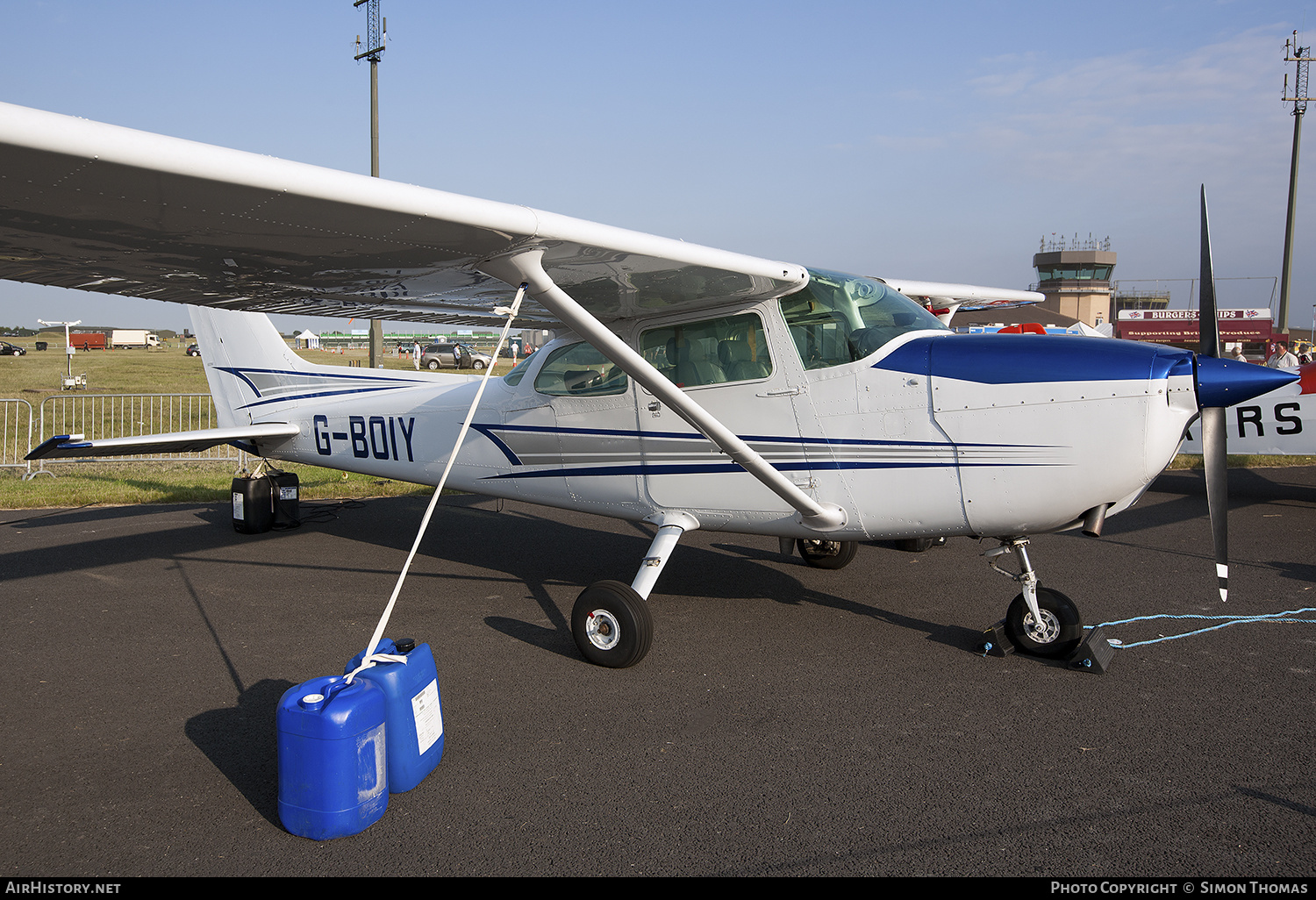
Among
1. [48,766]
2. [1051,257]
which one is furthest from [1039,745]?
[1051,257]

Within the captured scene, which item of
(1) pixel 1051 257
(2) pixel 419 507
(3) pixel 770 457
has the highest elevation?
(1) pixel 1051 257

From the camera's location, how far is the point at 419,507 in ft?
32.3

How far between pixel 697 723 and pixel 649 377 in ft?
6.10

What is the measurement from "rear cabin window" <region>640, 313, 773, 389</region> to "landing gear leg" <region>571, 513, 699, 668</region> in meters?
1.24

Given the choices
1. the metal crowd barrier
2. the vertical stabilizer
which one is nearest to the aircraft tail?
the vertical stabilizer

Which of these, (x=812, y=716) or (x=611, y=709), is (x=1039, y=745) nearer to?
(x=812, y=716)

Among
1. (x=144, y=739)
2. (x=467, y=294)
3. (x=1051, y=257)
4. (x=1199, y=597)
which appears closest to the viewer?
(x=144, y=739)

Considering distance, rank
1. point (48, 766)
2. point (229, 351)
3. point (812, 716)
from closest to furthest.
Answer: point (48, 766) < point (812, 716) < point (229, 351)

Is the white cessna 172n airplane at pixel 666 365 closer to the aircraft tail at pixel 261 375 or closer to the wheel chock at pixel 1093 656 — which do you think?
the wheel chock at pixel 1093 656

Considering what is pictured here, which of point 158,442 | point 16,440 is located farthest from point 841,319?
point 16,440

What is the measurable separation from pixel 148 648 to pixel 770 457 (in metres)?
4.02

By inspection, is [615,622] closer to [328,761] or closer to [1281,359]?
[328,761]

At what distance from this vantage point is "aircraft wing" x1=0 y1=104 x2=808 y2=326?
2680mm

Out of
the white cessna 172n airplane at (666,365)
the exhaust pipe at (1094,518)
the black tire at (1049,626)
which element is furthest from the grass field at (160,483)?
the exhaust pipe at (1094,518)
